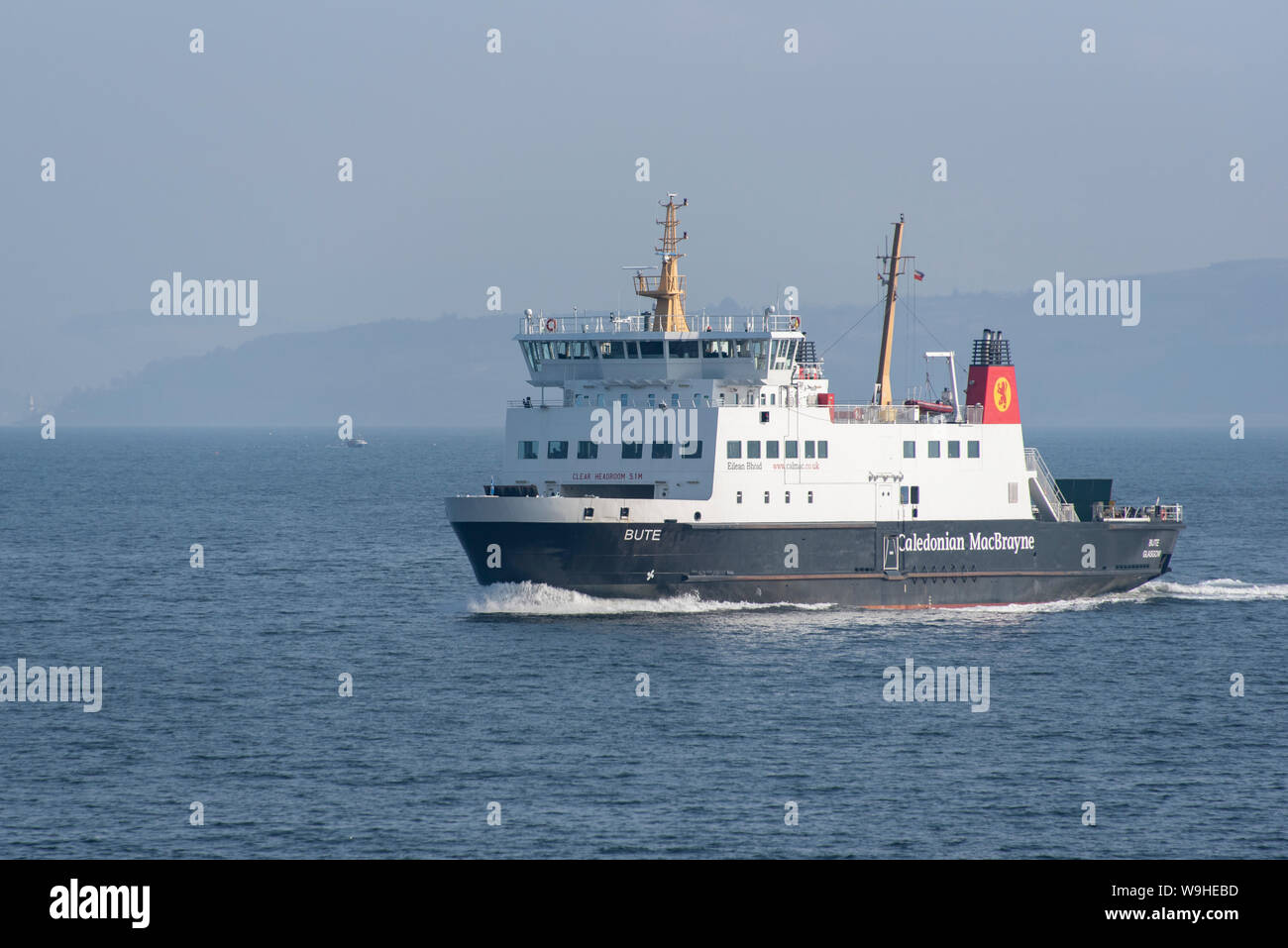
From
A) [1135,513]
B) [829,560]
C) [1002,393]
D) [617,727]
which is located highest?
[1002,393]

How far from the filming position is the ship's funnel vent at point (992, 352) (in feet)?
165

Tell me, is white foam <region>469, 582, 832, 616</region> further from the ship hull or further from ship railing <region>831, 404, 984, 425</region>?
ship railing <region>831, 404, 984, 425</region>

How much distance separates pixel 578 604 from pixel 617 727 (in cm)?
1137

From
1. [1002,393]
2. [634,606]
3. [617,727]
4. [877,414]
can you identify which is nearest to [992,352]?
[1002,393]

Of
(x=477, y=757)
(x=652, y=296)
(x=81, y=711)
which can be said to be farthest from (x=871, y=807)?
(x=652, y=296)

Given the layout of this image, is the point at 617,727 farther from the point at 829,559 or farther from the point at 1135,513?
the point at 1135,513

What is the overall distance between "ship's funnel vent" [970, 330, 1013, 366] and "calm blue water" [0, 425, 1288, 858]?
8.52 m

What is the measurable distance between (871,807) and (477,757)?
7.83 m

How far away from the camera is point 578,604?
42938 millimetres

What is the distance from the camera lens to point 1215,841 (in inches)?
973

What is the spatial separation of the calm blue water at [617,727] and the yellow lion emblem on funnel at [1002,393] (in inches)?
270

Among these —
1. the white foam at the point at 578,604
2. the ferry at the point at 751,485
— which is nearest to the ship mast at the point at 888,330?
the ferry at the point at 751,485

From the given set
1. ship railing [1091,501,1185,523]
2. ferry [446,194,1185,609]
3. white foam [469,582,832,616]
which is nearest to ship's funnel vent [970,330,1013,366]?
ferry [446,194,1185,609]

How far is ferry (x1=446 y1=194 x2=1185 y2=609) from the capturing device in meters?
42.8
